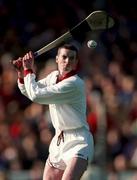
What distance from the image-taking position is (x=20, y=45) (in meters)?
16.6

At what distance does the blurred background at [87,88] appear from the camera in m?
13.5

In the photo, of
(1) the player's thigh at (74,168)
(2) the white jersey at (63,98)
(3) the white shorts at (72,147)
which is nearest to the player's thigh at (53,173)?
(3) the white shorts at (72,147)

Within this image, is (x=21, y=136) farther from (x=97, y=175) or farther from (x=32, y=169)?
(x=97, y=175)

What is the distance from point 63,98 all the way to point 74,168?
725 mm

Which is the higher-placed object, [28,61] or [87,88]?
[28,61]

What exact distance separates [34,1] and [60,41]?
7.23 meters

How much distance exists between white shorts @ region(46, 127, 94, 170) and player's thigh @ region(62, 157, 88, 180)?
53 mm

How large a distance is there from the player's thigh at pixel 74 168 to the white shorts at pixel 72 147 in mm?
53

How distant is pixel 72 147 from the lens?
9719 millimetres

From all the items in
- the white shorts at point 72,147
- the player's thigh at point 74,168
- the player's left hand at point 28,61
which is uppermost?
the player's left hand at point 28,61

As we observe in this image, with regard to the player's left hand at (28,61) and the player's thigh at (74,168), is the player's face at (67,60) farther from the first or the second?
the player's thigh at (74,168)

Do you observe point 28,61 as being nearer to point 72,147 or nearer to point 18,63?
point 18,63

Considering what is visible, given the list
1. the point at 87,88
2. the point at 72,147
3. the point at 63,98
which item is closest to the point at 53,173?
the point at 72,147

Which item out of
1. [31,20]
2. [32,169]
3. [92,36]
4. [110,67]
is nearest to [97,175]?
[32,169]
